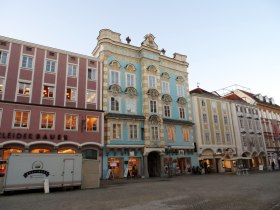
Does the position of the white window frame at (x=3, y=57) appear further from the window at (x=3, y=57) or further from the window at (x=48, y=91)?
the window at (x=48, y=91)

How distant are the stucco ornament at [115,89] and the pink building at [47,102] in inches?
70.9

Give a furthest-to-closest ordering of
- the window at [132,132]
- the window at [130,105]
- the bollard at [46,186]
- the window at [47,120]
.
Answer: the window at [130,105]
the window at [132,132]
the window at [47,120]
the bollard at [46,186]

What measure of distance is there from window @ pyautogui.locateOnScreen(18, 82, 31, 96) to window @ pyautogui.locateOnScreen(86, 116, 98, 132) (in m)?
7.24

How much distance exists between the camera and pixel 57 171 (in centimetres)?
1733

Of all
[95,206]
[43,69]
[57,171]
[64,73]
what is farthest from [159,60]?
[95,206]

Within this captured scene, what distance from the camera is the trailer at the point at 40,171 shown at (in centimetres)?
1570

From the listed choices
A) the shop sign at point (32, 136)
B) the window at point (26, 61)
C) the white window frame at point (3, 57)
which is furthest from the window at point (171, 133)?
the white window frame at point (3, 57)

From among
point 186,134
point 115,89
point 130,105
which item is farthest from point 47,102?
point 186,134

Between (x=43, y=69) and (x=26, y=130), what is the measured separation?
7.41 meters

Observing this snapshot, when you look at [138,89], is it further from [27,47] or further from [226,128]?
[226,128]

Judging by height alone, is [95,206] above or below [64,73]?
below

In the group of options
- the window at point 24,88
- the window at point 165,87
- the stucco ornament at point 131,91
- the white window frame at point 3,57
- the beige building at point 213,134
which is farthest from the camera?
the beige building at point 213,134

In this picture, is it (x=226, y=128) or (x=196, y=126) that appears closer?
(x=196, y=126)

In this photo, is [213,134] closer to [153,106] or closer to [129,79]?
[153,106]
